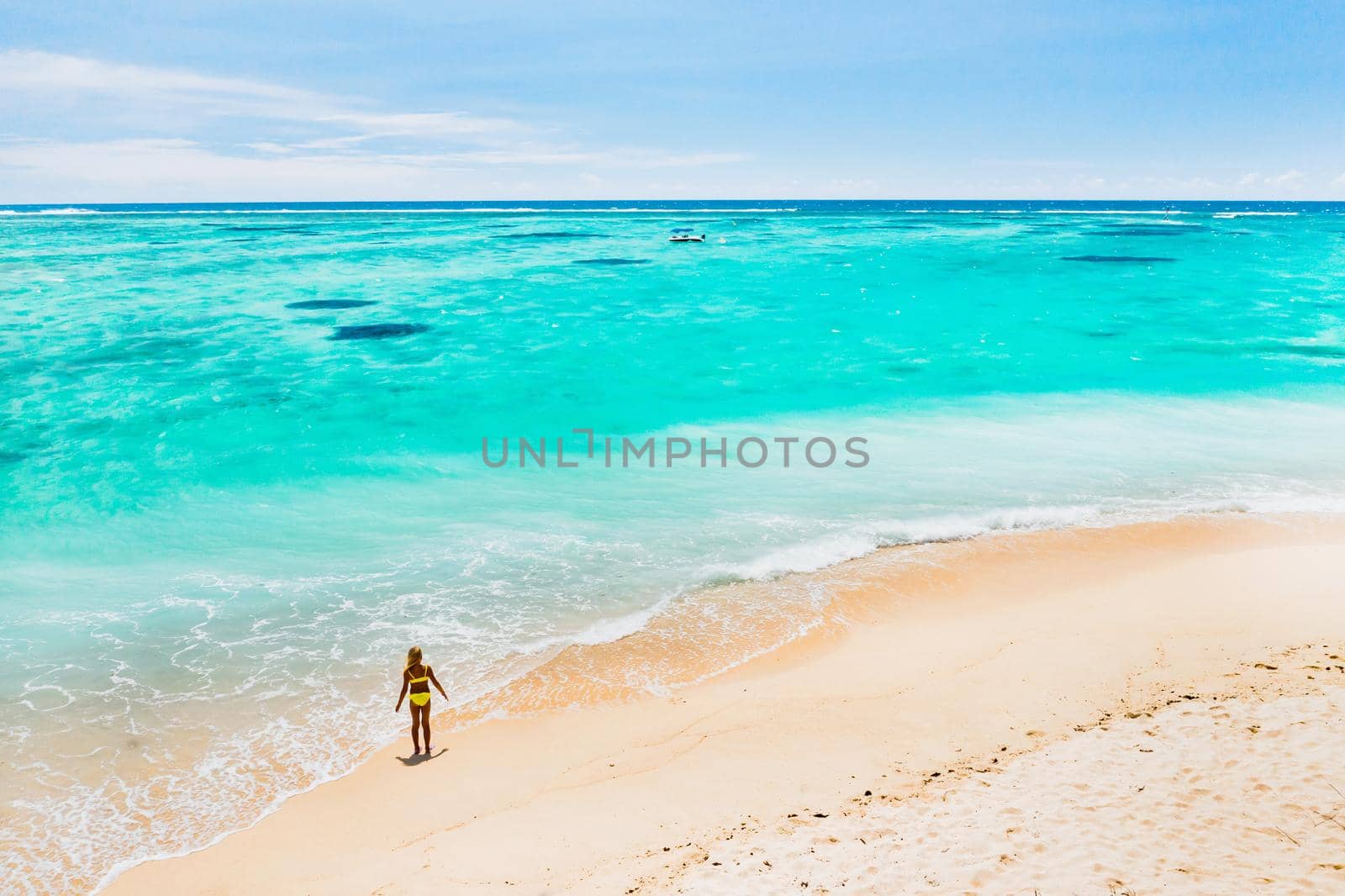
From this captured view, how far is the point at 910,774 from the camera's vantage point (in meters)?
8.62

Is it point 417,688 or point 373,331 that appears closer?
point 417,688

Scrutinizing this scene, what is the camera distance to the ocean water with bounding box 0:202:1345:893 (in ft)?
35.6

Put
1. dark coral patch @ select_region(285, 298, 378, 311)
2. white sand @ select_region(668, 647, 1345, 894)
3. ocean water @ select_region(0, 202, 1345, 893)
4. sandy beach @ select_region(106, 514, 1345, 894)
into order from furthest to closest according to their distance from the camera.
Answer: dark coral patch @ select_region(285, 298, 378, 311) < ocean water @ select_region(0, 202, 1345, 893) < sandy beach @ select_region(106, 514, 1345, 894) < white sand @ select_region(668, 647, 1345, 894)

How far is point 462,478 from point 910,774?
1491 centimetres

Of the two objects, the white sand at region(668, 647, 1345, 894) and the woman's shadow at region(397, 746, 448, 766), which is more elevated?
the white sand at region(668, 647, 1345, 894)

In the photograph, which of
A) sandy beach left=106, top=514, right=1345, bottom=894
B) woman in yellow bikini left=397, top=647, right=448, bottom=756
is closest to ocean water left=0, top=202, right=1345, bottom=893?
woman in yellow bikini left=397, top=647, right=448, bottom=756

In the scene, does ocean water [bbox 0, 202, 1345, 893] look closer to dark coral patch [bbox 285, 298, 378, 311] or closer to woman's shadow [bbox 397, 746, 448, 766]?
dark coral patch [bbox 285, 298, 378, 311]

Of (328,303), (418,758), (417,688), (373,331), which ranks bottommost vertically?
(418,758)

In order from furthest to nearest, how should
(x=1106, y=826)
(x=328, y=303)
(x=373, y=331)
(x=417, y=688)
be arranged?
(x=328, y=303) < (x=373, y=331) < (x=417, y=688) < (x=1106, y=826)

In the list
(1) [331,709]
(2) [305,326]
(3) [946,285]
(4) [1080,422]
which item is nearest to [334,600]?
(1) [331,709]

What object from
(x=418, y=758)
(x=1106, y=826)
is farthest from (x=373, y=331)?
(x=1106, y=826)

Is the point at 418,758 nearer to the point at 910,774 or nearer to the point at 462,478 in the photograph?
the point at 910,774

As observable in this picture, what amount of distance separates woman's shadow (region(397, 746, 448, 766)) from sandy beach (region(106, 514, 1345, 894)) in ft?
0.11

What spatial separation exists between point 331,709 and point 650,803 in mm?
5189
